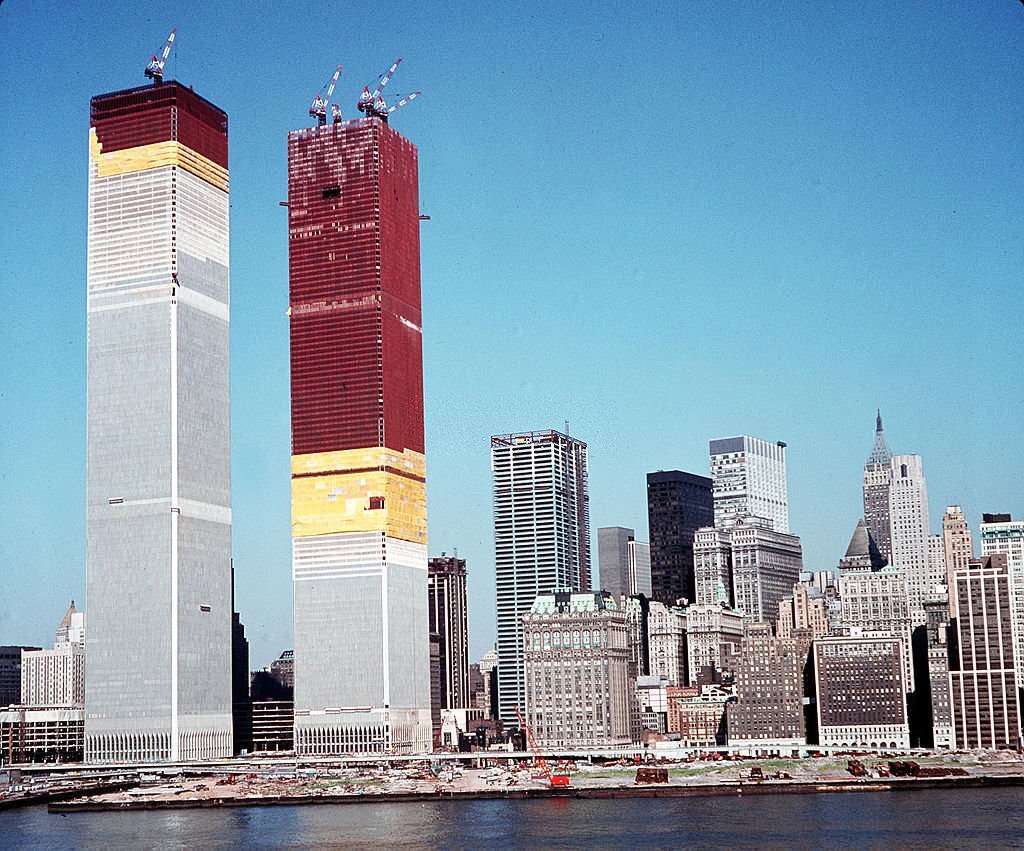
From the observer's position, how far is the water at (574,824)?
12294cm

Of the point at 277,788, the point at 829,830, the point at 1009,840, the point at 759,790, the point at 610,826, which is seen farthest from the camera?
the point at 277,788

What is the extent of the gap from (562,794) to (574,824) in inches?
1441

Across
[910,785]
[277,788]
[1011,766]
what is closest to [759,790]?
[910,785]

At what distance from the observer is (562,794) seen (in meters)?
177

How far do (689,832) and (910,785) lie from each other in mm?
58834

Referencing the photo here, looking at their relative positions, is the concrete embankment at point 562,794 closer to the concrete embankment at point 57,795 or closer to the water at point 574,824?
the water at point 574,824

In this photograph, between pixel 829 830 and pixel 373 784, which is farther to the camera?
pixel 373 784

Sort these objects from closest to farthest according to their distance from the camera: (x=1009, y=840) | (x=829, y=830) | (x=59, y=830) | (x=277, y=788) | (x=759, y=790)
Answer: (x=1009, y=840) → (x=829, y=830) → (x=59, y=830) → (x=759, y=790) → (x=277, y=788)

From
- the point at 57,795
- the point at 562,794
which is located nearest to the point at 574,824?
the point at 562,794

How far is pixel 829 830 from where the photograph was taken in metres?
128

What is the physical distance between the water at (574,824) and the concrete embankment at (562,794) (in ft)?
15.0

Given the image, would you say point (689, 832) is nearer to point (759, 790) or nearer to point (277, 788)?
point (759, 790)

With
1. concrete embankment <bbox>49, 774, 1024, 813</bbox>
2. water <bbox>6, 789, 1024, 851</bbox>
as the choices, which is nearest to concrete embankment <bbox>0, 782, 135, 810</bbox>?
concrete embankment <bbox>49, 774, 1024, 813</bbox>

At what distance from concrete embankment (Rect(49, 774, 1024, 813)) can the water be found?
457cm
